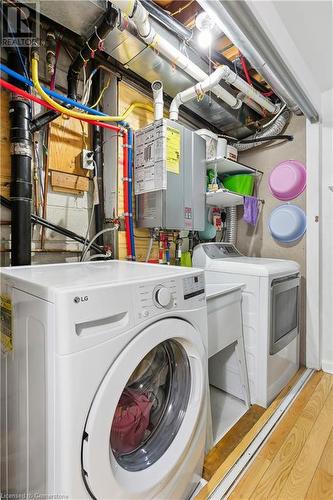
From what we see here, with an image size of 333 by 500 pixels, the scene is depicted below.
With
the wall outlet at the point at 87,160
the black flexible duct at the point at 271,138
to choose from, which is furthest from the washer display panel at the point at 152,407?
the black flexible duct at the point at 271,138

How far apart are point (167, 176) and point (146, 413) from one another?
4.43 ft

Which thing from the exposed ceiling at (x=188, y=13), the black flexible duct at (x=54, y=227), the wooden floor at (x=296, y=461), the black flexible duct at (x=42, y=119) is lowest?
the wooden floor at (x=296, y=461)

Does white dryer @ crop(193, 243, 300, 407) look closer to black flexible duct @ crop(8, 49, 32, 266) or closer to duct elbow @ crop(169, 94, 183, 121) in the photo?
duct elbow @ crop(169, 94, 183, 121)

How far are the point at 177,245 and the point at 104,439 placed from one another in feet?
5.10

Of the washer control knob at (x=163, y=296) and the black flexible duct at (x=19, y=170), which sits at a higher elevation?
the black flexible duct at (x=19, y=170)

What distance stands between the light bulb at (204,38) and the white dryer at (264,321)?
145cm

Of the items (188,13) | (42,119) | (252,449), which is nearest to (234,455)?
(252,449)

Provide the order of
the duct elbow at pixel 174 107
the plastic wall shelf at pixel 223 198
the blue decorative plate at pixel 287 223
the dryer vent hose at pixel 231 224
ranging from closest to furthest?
the duct elbow at pixel 174 107, the plastic wall shelf at pixel 223 198, the blue decorative plate at pixel 287 223, the dryer vent hose at pixel 231 224

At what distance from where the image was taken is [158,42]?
1408 millimetres

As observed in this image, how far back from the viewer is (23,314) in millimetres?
827

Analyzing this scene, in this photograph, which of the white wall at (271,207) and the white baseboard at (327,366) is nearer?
the white baseboard at (327,366)

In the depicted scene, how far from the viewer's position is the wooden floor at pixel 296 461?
1.13 meters

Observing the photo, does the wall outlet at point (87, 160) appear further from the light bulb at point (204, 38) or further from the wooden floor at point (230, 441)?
the wooden floor at point (230, 441)

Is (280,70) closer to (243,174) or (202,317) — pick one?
(243,174)
